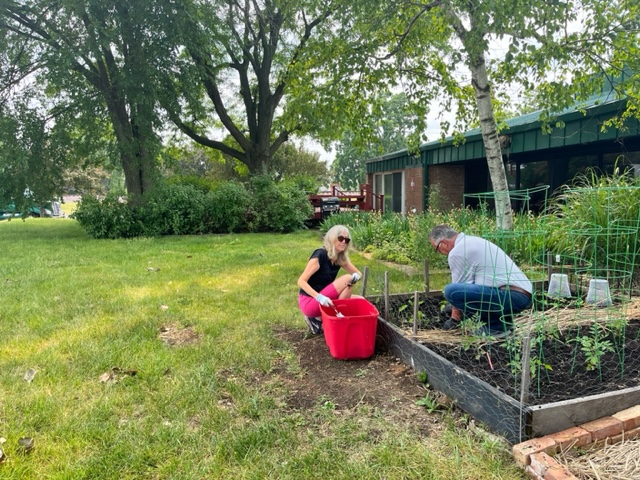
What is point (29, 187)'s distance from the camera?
1152 cm

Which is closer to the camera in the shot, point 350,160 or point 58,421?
point 58,421

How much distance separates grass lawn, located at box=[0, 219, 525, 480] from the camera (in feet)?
6.39

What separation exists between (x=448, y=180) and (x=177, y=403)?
40.3ft

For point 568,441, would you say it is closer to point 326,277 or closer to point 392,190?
point 326,277

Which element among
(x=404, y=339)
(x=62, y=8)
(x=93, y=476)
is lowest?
(x=93, y=476)

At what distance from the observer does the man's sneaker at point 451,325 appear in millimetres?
3336

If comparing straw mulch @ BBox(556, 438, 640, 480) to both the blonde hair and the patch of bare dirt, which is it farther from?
the blonde hair

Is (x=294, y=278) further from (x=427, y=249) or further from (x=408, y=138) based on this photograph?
(x=408, y=138)

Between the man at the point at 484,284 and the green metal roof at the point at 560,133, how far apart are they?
3488mm

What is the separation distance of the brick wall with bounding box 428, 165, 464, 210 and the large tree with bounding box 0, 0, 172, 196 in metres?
8.09

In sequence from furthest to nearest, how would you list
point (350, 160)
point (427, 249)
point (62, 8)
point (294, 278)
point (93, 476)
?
point (350, 160) < point (62, 8) < point (427, 249) < point (294, 278) < point (93, 476)

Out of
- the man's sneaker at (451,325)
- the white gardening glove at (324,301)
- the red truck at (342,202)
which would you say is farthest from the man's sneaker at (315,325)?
the red truck at (342,202)

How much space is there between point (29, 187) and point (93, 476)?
11.9 meters

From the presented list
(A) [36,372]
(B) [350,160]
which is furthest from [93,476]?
(B) [350,160]
